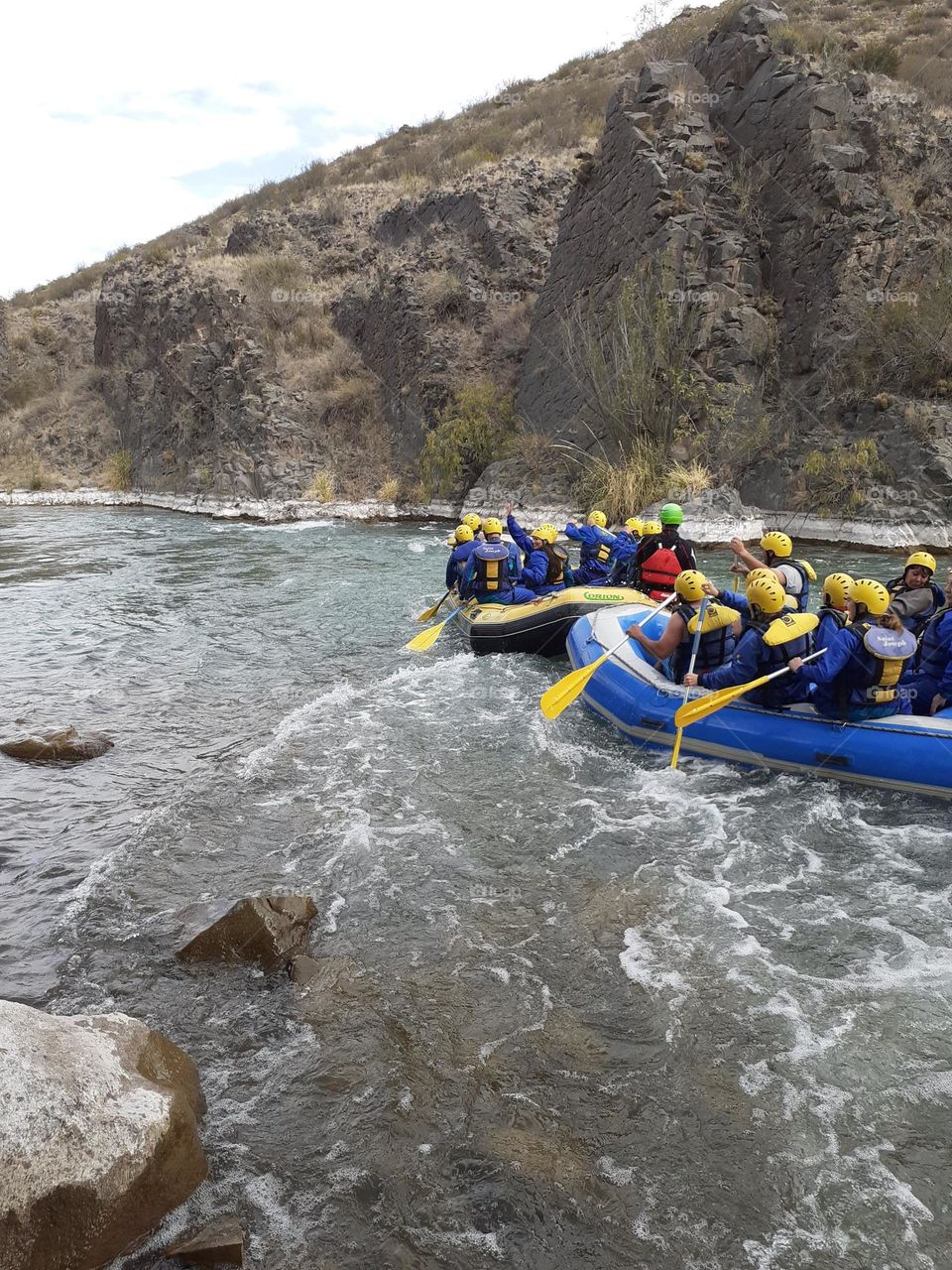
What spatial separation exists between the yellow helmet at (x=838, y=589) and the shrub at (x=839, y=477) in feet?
42.8

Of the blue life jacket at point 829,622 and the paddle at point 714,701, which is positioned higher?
the blue life jacket at point 829,622

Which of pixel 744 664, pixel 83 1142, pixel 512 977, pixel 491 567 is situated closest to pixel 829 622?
pixel 744 664

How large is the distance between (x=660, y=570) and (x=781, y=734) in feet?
12.9

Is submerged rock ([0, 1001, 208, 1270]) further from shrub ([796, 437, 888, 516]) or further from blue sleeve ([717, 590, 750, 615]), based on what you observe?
shrub ([796, 437, 888, 516])

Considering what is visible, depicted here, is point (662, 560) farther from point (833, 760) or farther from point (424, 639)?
point (833, 760)

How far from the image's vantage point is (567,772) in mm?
6586

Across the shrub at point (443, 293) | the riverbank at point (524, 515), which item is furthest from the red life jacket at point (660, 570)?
the shrub at point (443, 293)

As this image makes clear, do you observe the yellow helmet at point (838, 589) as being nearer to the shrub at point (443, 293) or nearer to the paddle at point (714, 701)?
the paddle at point (714, 701)

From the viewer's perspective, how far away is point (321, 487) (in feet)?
87.8

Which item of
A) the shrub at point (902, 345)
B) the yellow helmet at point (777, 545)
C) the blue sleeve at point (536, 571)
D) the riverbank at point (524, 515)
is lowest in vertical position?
the riverbank at point (524, 515)

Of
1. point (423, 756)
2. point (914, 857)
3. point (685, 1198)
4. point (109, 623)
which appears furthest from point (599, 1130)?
point (109, 623)

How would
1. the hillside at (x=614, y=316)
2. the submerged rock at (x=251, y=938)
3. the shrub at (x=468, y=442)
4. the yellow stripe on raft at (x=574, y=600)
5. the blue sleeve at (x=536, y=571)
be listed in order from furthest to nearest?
the shrub at (x=468, y=442)
the hillside at (x=614, y=316)
the blue sleeve at (x=536, y=571)
the yellow stripe on raft at (x=574, y=600)
the submerged rock at (x=251, y=938)

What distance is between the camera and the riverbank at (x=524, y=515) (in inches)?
667

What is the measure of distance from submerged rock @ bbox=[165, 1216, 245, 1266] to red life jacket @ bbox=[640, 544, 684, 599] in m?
8.02
